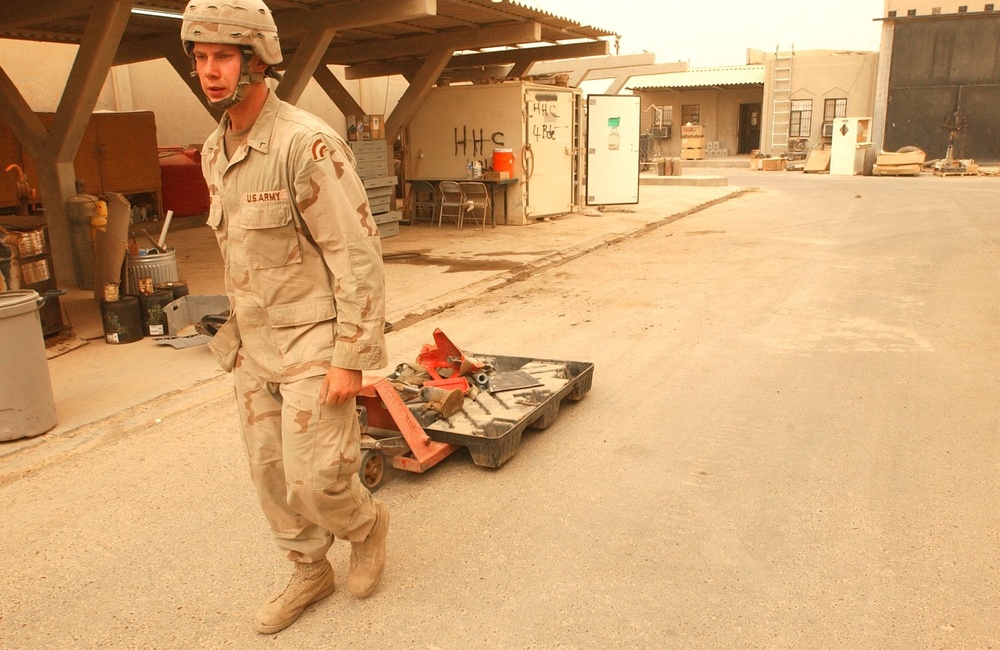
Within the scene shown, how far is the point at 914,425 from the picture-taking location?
476cm

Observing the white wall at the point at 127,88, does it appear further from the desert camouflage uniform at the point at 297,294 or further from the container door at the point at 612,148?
the desert camouflage uniform at the point at 297,294

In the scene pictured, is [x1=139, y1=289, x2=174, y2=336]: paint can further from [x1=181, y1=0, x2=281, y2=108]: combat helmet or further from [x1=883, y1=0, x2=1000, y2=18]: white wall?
[x1=883, y1=0, x2=1000, y2=18]: white wall

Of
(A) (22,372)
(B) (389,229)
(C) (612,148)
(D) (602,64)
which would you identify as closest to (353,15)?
(B) (389,229)

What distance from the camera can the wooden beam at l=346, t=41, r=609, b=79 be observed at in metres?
15.6

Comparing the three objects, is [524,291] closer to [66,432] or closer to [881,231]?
[66,432]

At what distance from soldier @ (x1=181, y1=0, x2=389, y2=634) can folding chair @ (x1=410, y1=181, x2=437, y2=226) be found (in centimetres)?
1285

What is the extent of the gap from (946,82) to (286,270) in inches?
1439

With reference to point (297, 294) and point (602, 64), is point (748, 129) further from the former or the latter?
point (297, 294)

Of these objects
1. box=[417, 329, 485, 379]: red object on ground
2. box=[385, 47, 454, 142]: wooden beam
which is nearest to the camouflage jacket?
box=[417, 329, 485, 379]: red object on ground

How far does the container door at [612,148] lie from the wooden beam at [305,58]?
7034 mm

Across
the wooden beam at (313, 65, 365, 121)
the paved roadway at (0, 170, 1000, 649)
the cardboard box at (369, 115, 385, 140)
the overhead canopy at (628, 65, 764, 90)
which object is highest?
the overhead canopy at (628, 65, 764, 90)

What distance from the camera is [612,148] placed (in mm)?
17109

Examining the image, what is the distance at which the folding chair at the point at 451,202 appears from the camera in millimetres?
14656

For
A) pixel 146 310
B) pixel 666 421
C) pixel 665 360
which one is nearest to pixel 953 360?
pixel 665 360
